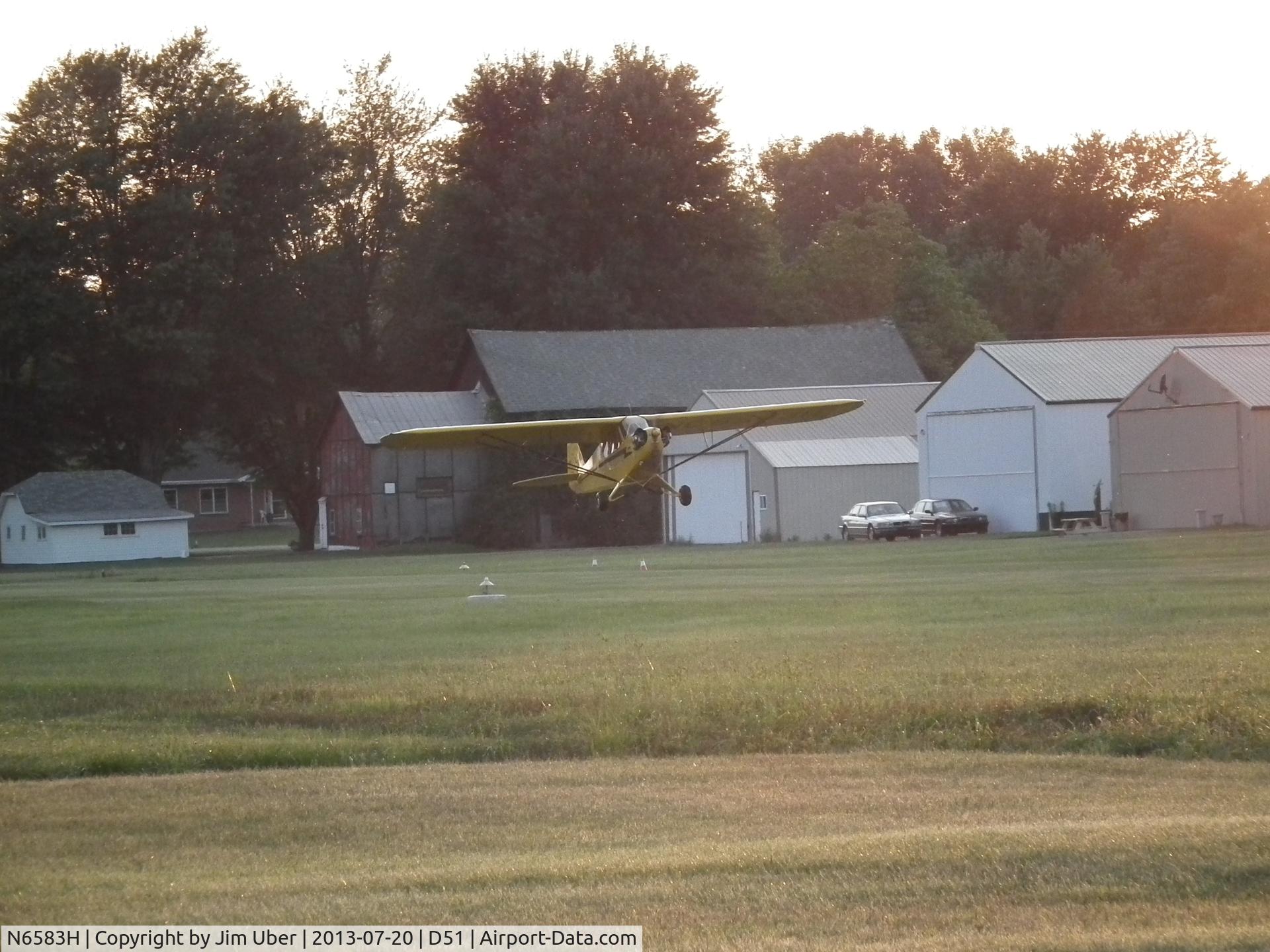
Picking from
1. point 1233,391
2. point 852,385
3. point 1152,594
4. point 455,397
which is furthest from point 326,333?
point 1152,594

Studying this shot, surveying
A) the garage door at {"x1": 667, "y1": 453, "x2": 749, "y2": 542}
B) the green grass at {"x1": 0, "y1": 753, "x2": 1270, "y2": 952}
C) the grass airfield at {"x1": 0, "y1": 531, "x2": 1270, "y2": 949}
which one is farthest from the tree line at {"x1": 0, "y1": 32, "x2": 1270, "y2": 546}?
the green grass at {"x1": 0, "y1": 753, "x2": 1270, "y2": 952}

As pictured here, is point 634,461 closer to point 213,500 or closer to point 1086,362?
point 1086,362

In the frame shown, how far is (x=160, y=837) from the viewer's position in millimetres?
10516

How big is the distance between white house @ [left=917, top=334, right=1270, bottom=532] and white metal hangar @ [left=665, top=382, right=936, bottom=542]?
264cm

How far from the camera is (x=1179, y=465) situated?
48.5 metres

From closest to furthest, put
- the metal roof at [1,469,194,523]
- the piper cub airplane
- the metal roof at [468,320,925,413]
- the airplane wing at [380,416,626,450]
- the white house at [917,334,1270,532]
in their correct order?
1. the piper cub airplane
2. the airplane wing at [380,416,626,450]
3. the white house at [917,334,1270,532]
4. the metal roof at [468,320,925,413]
5. the metal roof at [1,469,194,523]

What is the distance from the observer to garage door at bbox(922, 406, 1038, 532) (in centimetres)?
5329

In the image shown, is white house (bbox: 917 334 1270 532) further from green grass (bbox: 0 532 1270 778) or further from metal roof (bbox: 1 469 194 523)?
metal roof (bbox: 1 469 194 523)

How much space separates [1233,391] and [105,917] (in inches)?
1736

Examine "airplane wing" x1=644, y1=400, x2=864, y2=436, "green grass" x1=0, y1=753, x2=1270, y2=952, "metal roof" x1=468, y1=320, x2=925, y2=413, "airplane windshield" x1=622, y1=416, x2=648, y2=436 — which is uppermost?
"metal roof" x1=468, y1=320, x2=925, y2=413

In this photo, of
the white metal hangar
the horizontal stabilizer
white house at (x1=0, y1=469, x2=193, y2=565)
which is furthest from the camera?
white house at (x1=0, y1=469, x2=193, y2=565)

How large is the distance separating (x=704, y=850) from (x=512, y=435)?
28.4m

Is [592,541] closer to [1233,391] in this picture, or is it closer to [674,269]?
[674,269]
